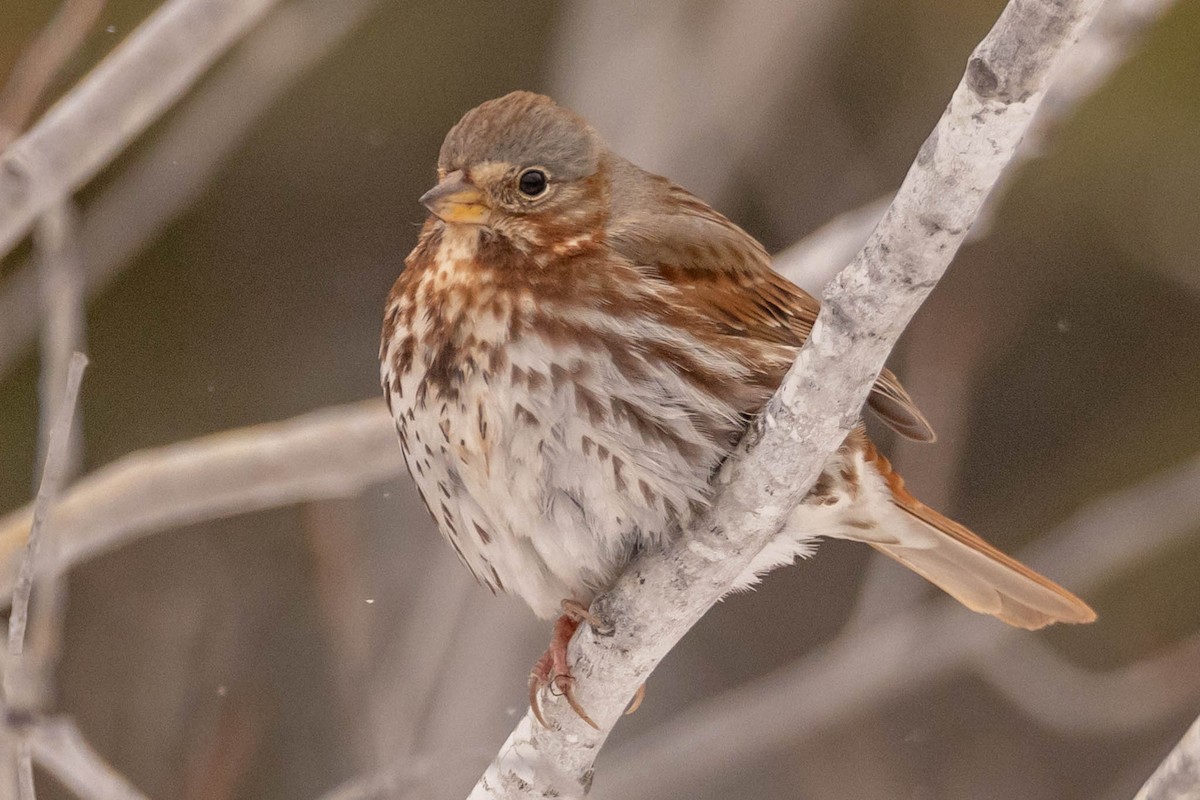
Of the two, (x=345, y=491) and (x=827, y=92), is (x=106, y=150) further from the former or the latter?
(x=827, y=92)

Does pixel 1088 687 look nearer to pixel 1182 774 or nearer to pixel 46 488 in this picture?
pixel 1182 774

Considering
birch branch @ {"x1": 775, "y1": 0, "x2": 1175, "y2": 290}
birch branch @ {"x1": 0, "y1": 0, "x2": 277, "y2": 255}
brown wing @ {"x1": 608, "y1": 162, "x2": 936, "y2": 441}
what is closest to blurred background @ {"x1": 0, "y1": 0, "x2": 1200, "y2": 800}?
birch branch @ {"x1": 775, "y1": 0, "x2": 1175, "y2": 290}

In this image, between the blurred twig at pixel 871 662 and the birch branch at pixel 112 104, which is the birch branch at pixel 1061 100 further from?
the birch branch at pixel 112 104

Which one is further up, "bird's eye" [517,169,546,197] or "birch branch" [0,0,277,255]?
"birch branch" [0,0,277,255]

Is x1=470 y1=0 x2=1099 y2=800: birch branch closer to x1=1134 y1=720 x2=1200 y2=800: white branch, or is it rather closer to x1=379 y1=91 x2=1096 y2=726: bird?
x1=379 y1=91 x2=1096 y2=726: bird

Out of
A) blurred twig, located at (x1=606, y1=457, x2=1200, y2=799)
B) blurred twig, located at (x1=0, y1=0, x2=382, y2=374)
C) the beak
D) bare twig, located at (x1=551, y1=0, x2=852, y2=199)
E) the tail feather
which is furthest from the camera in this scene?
bare twig, located at (x1=551, y1=0, x2=852, y2=199)

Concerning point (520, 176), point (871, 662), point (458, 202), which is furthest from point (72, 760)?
point (871, 662)
